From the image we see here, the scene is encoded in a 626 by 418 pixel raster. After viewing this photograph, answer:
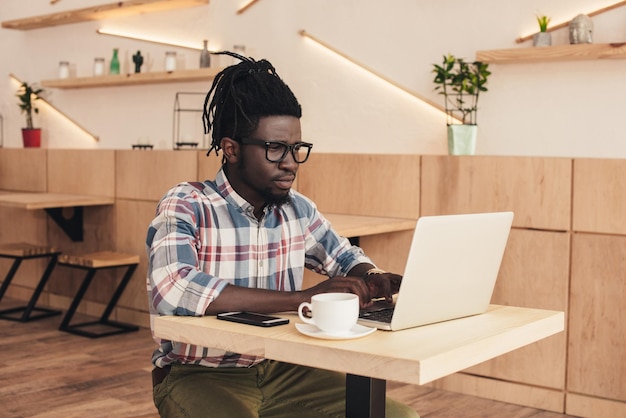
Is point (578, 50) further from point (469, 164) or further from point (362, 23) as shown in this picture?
point (362, 23)

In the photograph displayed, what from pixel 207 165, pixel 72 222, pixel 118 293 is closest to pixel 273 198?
pixel 207 165

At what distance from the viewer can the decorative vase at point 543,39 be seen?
150 inches

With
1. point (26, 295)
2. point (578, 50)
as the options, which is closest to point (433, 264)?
point (578, 50)

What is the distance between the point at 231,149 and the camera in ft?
6.54

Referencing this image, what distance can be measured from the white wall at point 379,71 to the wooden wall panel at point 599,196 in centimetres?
35

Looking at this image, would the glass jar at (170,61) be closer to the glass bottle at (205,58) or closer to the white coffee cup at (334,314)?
the glass bottle at (205,58)

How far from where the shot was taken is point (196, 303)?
67.5 inches

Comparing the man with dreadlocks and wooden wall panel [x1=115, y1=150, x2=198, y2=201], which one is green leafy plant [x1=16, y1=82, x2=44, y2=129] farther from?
the man with dreadlocks

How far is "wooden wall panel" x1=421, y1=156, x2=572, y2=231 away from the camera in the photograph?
353cm

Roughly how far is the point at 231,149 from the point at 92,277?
323 centimetres

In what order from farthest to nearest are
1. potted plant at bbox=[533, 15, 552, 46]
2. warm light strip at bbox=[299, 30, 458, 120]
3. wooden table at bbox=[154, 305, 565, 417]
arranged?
warm light strip at bbox=[299, 30, 458, 120], potted plant at bbox=[533, 15, 552, 46], wooden table at bbox=[154, 305, 565, 417]

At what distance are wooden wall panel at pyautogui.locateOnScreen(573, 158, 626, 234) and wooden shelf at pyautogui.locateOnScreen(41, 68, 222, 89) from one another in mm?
2380

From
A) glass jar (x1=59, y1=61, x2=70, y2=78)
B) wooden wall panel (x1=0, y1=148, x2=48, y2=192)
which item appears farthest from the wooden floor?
glass jar (x1=59, y1=61, x2=70, y2=78)

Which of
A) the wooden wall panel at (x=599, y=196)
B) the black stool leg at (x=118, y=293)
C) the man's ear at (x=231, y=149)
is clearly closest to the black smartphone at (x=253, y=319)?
the man's ear at (x=231, y=149)
